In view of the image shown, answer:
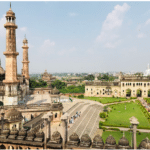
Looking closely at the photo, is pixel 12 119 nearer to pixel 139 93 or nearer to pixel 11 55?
pixel 11 55

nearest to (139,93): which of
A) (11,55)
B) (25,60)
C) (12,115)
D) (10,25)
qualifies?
(25,60)

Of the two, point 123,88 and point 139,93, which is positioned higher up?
point 123,88

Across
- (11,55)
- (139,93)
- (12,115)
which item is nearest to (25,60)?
(11,55)

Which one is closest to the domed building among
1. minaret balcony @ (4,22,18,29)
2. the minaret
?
minaret balcony @ (4,22,18,29)

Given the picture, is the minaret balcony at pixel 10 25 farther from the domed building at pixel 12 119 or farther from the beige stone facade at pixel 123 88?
the beige stone facade at pixel 123 88

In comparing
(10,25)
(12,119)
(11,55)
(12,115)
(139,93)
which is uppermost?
(10,25)

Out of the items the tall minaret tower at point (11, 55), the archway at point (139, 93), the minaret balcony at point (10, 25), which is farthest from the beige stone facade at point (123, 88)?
the minaret balcony at point (10, 25)

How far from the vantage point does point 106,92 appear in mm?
56688

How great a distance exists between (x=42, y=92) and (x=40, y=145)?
40089 millimetres

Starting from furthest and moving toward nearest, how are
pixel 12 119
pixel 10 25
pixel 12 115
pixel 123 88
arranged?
1. pixel 123 88
2. pixel 10 25
3. pixel 12 115
4. pixel 12 119

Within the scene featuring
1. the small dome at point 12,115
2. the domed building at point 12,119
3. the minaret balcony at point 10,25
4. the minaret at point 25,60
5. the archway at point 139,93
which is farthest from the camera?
the archway at point 139,93

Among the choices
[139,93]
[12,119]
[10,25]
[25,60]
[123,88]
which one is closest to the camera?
[12,119]

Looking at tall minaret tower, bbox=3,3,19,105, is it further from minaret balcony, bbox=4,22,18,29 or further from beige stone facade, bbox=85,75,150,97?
beige stone facade, bbox=85,75,150,97

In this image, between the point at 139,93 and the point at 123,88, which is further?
the point at 123,88
